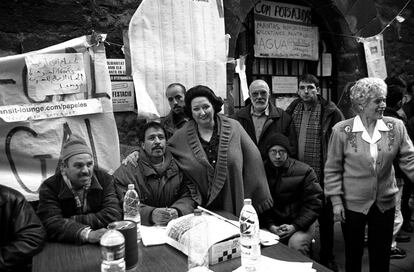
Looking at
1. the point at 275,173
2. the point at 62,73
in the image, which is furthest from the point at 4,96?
the point at 275,173

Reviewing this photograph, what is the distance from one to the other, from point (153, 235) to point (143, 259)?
298 mm

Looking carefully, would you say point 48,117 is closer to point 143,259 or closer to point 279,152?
point 143,259

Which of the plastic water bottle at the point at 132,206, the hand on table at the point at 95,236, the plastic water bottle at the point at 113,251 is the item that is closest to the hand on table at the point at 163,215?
the plastic water bottle at the point at 132,206

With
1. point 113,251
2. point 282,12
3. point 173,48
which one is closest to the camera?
point 113,251

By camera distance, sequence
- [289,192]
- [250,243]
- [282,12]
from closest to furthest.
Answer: [250,243] < [289,192] < [282,12]

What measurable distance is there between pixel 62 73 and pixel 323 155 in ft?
7.89

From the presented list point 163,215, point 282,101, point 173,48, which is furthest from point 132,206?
point 282,101

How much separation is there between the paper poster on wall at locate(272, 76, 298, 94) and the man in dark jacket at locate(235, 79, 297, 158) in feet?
5.65

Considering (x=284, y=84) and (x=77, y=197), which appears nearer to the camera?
(x=77, y=197)

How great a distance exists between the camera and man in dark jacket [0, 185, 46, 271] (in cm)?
188

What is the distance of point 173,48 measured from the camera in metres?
3.49

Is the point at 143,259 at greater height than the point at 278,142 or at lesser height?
lesser

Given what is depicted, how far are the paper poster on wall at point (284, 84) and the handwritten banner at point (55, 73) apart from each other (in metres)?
2.76

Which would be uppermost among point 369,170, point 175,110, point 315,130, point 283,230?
point 175,110
